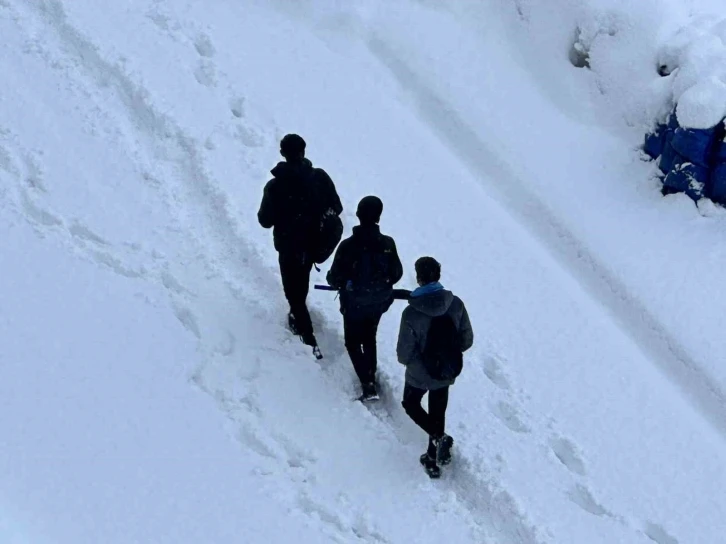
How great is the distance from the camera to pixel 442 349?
200 inches

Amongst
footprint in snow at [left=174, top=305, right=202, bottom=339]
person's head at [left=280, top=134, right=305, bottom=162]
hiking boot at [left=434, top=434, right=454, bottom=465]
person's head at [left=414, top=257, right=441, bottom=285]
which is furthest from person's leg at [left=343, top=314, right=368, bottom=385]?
footprint in snow at [left=174, top=305, right=202, bottom=339]

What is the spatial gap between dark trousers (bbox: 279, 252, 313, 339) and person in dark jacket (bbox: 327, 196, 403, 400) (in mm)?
551

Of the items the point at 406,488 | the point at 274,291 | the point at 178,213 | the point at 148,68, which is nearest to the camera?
the point at 406,488

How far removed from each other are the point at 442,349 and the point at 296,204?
5.07 ft

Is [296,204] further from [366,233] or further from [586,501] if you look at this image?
[586,501]

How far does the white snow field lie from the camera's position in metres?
5.45

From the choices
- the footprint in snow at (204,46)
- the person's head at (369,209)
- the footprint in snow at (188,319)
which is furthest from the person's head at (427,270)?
the footprint in snow at (204,46)

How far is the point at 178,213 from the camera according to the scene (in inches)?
298

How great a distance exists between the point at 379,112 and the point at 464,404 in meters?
4.33

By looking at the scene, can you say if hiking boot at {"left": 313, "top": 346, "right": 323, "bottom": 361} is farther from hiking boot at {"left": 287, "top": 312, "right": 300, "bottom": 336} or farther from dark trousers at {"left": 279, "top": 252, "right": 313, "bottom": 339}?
hiking boot at {"left": 287, "top": 312, "right": 300, "bottom": 336}

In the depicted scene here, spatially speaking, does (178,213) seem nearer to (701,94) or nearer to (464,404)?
(464,404)

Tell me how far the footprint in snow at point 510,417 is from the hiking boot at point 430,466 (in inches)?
31.8

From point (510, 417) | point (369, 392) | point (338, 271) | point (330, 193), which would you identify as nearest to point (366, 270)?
point (338, 271)

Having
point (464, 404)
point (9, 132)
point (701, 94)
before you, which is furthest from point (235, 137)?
A: point (701, 94)
